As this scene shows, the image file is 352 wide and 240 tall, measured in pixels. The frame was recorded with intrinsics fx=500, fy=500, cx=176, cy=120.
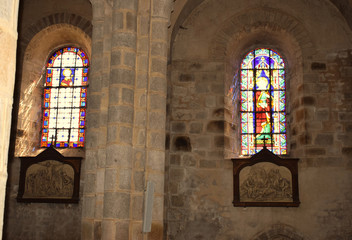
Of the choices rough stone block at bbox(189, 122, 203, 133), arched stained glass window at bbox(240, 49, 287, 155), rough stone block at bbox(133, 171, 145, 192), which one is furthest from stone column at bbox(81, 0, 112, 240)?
arched stained glass window at bbox(240, 49, 287, 155)

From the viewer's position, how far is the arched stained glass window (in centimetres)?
1047

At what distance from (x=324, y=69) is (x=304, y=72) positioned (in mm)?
394

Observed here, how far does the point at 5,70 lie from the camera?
242cm

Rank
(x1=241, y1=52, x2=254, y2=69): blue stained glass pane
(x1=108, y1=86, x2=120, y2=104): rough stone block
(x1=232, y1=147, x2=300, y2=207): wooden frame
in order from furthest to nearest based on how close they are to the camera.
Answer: (x1=241, y1=52, x2=254, y2=69): blue stained glass pane < (x1=232, y1=147, x2=300, y2=207): wooden frame < (x1=108, y1=86, x2=120, y2=104): rough stone block

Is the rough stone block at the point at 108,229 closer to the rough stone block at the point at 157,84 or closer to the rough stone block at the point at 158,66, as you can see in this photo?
the rough stone block at the point at 157,84

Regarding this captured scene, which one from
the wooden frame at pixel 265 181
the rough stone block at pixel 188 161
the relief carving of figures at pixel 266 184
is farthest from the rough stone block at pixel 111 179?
the relief carving of figures at pixel 266 184

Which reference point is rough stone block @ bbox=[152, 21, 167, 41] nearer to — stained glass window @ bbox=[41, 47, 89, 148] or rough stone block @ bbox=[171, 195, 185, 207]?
rough stone block @ bbox=[171, 195, 185, 207]

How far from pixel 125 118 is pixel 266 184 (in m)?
4.36

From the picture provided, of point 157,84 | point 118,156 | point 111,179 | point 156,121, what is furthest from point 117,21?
point 111,179

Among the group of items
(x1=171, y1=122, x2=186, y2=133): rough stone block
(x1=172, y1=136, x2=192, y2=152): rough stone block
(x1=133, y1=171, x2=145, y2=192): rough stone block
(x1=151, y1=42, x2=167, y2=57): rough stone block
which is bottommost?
(x1=133, y1=171, x2=145, y2=192): rough stone block

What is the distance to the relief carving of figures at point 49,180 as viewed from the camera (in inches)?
400

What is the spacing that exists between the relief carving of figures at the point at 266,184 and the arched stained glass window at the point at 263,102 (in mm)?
645

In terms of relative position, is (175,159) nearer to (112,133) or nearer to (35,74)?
(112,133)

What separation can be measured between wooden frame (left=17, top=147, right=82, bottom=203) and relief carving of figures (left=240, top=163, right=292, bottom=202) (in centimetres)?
339
